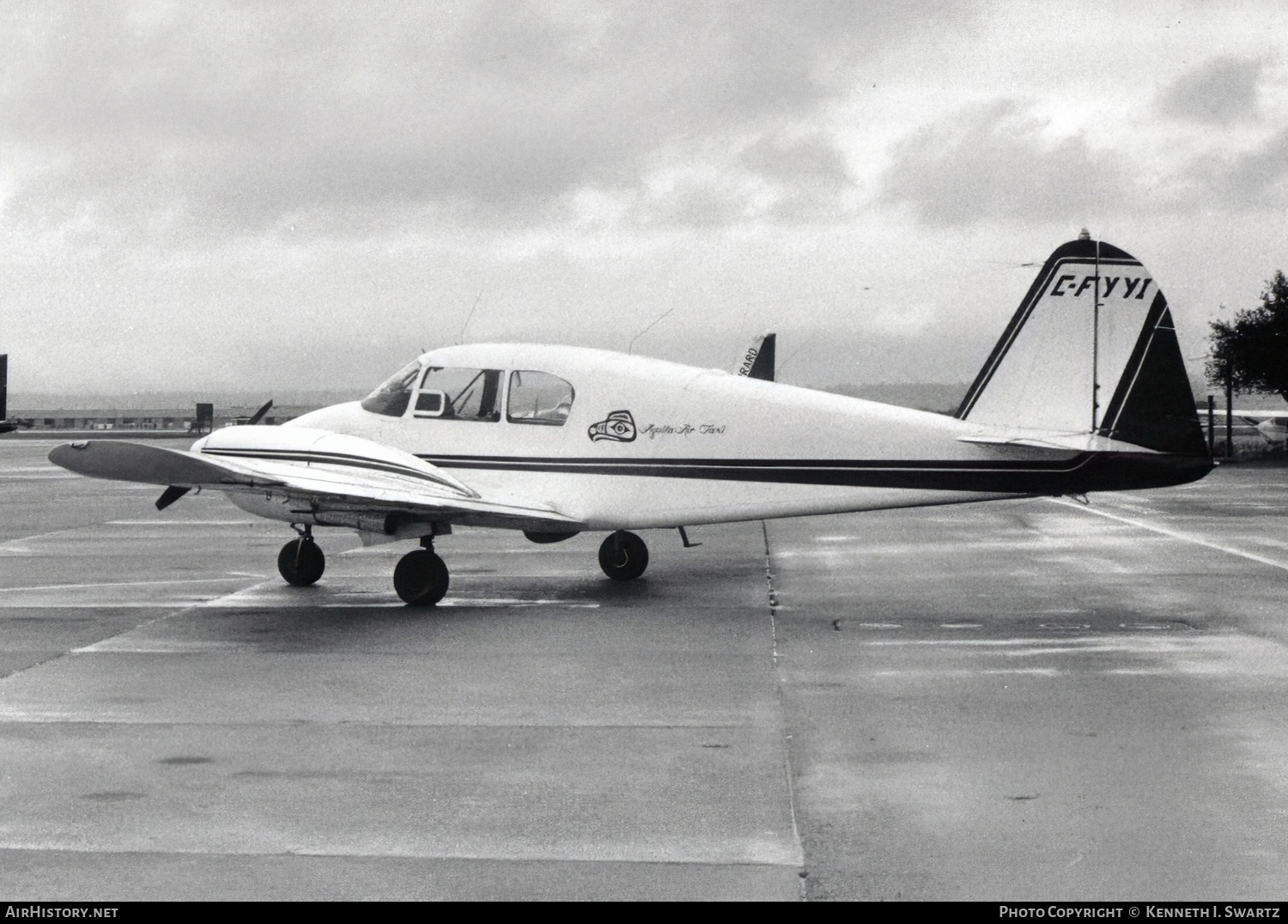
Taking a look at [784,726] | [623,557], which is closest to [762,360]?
[623,557]

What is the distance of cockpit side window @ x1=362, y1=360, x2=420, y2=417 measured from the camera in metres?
15.6

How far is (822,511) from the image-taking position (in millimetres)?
14273

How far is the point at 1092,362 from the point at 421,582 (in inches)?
273

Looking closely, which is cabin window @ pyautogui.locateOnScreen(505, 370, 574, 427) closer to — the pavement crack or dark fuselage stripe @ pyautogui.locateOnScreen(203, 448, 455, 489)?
dark fuselage stripe @ pyautogui.locateOnScreen(203, 448, 455, 489)

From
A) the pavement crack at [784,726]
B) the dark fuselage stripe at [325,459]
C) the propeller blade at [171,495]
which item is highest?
the dark fuselage stripe at [325,459]

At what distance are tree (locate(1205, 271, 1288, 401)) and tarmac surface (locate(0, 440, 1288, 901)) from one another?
145 ft

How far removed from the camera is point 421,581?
1391cm

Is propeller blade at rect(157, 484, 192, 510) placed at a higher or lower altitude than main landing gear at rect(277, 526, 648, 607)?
higher

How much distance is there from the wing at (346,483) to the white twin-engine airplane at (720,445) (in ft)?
0.08

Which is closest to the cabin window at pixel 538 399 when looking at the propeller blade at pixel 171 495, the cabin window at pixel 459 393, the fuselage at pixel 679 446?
the fuselage at pixel 679 446

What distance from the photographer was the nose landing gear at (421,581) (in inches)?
548

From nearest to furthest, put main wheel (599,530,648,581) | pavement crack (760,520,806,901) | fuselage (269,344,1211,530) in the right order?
pavement crack (760,520,806,901), fuselage (269,344,1211,530), main wheel (599,530,648,581)

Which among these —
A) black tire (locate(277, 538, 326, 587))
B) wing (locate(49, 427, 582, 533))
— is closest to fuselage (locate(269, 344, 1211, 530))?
wing (locate(49, 427, 582, 533))

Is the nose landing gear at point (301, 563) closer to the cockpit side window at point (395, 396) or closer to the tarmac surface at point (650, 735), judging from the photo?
→ the tarmac surface at point (650, 735)
